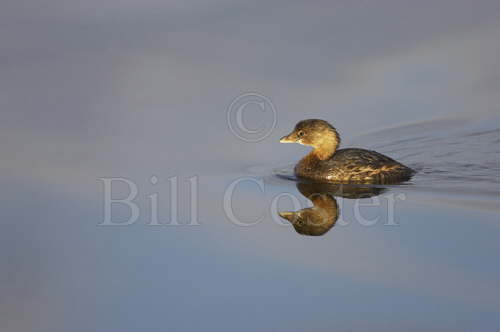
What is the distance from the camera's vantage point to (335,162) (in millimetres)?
10445

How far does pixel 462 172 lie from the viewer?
408 inches

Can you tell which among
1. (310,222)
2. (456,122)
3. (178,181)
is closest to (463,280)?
(310,222)

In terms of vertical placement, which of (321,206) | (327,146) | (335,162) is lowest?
(321,206)

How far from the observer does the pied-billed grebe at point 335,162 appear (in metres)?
10.2

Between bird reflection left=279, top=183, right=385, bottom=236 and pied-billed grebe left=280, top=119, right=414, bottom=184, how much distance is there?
217mm

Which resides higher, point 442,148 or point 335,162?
point 442,148

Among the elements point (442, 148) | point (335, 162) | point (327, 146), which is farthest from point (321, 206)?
point (442, 148)

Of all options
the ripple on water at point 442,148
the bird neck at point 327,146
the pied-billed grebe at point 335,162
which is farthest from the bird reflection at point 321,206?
the bird neck at point 327,146

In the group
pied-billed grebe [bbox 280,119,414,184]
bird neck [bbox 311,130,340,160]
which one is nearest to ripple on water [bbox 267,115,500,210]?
pied-billed grebe [bbox 280,119,414,184]

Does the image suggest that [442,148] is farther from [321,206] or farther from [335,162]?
[321,206]

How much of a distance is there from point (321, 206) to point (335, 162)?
5.16 ft

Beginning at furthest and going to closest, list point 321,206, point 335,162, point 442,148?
point 442,148 → point 335,162 → point 321,206

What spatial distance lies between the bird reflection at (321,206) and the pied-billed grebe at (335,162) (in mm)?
217

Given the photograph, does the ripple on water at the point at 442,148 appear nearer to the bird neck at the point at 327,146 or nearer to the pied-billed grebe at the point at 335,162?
the pied-billed grebe at the point at 335,162
